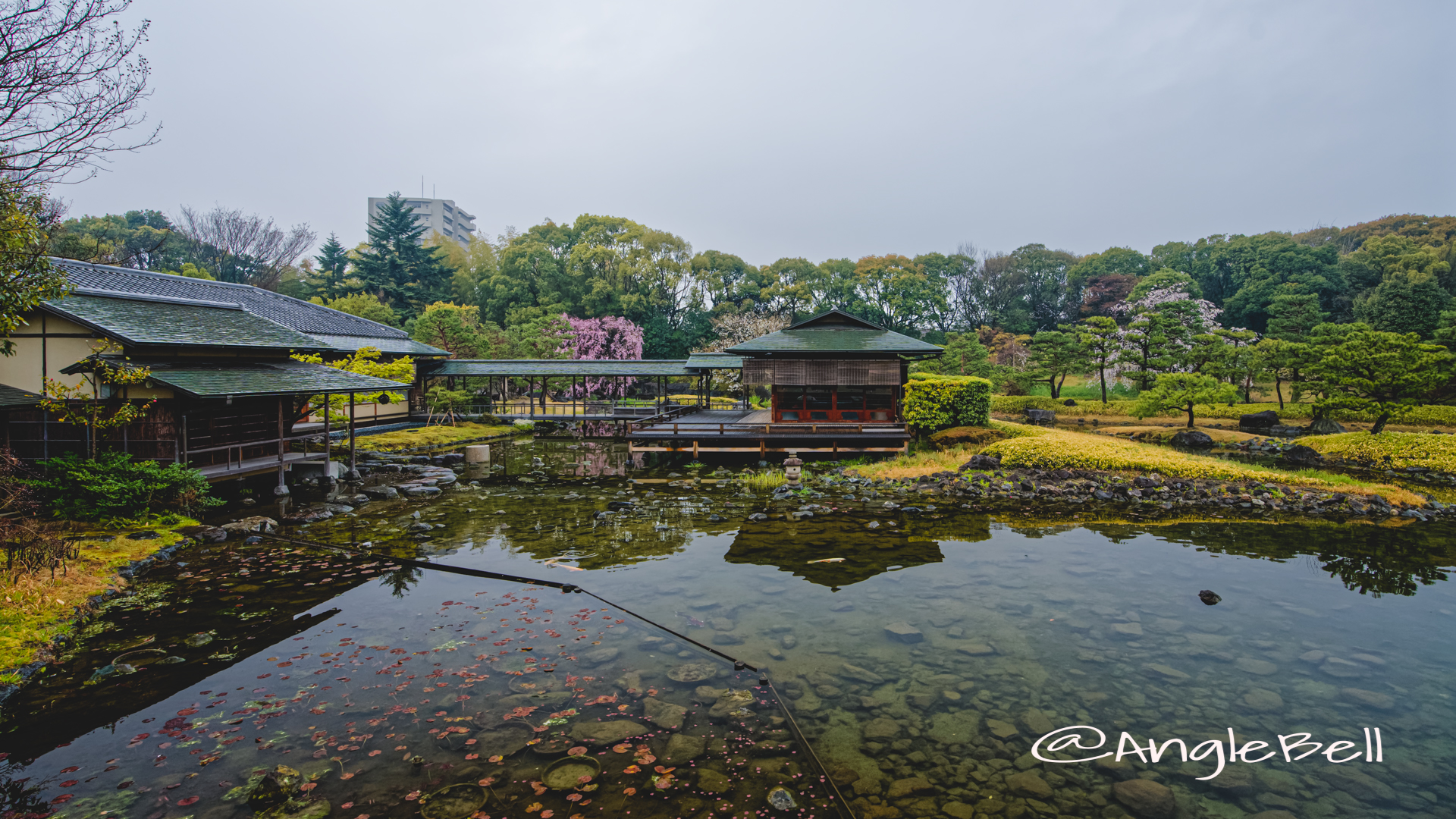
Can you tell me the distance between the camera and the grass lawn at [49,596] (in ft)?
23.8

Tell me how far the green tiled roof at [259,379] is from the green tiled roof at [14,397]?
1.90 m

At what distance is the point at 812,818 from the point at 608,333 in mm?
44092

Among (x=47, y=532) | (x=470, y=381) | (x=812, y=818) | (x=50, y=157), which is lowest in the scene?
(x=812, y=818)

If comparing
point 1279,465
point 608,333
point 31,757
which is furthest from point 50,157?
point 608,333

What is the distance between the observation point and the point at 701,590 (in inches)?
393

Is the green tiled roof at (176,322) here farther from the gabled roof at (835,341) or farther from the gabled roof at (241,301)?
the gabled roof at (835,341)

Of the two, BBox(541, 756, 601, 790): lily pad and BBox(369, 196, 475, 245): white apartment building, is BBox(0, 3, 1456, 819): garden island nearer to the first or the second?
BBox(541, 756, 601, 790): lily pad

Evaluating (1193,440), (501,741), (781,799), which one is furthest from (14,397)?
(1193,440)

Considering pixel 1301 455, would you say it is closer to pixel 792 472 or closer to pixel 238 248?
pixel 792 472

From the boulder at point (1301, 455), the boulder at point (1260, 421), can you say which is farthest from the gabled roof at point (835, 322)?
the boulder at point (1260, 421)

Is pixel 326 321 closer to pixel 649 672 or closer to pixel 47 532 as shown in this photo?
pixel 47 532

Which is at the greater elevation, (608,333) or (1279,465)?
(608,333)

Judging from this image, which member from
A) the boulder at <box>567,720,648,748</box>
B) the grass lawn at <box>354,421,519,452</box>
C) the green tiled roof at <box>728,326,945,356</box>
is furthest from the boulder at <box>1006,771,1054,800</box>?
the grass lawn at <box>354,421,519,452</box>

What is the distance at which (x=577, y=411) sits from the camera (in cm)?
3706
